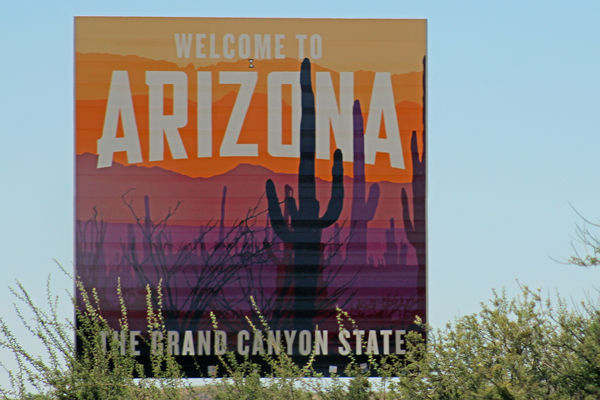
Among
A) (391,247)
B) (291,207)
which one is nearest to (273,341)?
(291,207)

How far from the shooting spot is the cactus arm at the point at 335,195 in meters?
8.78

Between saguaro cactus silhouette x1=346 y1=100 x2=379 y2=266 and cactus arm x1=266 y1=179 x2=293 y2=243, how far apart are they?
873mm

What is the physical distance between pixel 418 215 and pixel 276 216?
1974 mm

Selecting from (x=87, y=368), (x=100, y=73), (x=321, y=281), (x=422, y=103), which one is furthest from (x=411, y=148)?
(x=87, y=368)

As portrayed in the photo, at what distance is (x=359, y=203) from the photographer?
884 centimetres

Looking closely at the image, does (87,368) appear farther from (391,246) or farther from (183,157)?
(391,246)

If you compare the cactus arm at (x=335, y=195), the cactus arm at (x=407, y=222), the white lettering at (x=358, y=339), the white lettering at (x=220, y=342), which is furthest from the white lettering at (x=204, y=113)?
the white lettering at (x=358, y=339)

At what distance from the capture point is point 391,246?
8.80 meters

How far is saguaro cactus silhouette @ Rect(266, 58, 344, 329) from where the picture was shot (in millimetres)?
8664

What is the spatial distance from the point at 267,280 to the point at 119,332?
210 centimetres

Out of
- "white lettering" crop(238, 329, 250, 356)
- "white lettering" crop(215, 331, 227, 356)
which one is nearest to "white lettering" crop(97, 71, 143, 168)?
"white lettering" crop(215, 331, 227, 356)

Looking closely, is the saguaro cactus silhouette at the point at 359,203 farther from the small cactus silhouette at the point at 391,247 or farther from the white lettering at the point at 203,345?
the white lettering at the point at 203,345

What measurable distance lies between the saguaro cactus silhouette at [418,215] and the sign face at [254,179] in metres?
0.02

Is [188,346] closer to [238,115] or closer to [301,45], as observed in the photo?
[238,115]
